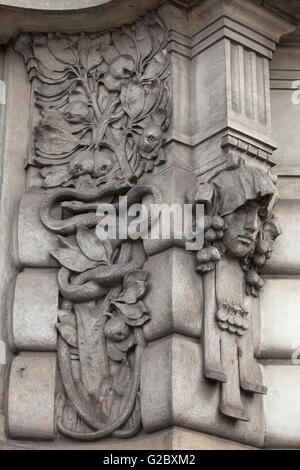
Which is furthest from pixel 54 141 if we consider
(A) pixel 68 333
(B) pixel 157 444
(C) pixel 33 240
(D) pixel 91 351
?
(B) pixel 157 444

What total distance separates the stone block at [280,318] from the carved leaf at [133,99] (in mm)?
1206

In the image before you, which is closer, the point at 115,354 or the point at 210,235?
the point at 210,235

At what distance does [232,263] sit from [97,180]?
0.94 metres

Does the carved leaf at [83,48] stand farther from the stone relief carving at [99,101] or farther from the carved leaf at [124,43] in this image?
the carved leaf at [124,43]

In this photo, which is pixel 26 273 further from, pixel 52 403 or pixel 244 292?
pixel 244 292

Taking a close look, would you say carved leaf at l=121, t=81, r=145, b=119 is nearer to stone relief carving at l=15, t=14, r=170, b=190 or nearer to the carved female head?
stone relief carving at l=15, t=14, r=170, b=190

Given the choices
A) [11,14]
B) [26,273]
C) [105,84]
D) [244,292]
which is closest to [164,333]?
[244,292]

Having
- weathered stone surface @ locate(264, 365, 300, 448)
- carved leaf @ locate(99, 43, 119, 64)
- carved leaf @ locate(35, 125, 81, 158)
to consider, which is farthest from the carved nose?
carved leaf @ locate(99, 43, 119, 64)

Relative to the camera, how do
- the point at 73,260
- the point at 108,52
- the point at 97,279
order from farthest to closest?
the point at 108,52
the point at 73,260
the point at 97,279

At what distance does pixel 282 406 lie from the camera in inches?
223

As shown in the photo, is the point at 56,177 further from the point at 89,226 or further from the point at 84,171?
the point at 89,226

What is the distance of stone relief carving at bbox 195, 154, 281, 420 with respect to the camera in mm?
5477

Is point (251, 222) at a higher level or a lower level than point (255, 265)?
higher

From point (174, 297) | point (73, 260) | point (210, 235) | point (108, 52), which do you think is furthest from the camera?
point (108, 52)
